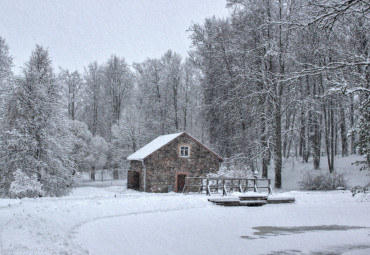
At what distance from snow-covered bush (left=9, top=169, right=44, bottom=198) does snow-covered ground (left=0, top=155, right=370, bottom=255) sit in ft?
14.3

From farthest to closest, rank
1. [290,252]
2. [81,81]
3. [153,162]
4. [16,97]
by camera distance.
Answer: [81,81], [153,162], [16,97], [290,252]

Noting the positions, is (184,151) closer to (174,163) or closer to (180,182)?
(174,163)

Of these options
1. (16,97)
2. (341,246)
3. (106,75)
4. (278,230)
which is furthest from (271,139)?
(106,75)

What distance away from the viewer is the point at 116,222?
474 inches

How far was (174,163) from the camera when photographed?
28.9 metres

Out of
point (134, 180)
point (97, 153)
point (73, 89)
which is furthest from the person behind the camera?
point (73, 89)

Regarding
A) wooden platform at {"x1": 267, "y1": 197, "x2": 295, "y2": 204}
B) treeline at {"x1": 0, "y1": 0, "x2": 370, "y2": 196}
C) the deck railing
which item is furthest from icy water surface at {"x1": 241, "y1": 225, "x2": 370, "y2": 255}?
the deck railing

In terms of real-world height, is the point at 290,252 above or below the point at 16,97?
below

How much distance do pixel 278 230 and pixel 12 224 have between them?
27.7 ft

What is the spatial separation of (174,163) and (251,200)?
41.3 feet

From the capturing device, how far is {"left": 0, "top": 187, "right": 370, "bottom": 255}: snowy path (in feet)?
28.0

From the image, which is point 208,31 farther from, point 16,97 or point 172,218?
point 172,218

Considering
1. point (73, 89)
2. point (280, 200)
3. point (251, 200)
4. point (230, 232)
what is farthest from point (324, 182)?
point (73, 89)

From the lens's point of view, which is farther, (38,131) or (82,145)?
(82,145)
